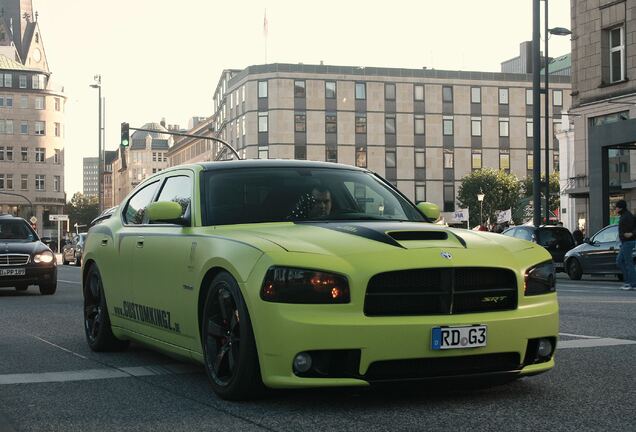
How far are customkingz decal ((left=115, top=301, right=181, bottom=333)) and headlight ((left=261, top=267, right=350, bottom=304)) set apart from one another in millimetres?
1428

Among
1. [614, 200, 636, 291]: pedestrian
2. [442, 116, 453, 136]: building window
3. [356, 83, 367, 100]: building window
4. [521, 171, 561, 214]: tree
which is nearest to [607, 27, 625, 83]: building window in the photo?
[614, 200, 636, 291]: pedestrian

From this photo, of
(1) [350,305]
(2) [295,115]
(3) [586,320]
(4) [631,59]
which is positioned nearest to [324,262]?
(1) [350,305]

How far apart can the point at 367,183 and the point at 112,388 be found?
89.8 inches

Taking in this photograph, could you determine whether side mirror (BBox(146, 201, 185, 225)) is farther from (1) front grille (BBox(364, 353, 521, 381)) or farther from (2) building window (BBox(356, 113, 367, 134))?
(2) building window (BBox(356, 113, 367, 134))

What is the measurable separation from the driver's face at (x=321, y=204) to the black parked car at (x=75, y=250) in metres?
37.2

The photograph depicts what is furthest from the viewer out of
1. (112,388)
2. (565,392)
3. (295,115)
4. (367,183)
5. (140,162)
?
(140,162)

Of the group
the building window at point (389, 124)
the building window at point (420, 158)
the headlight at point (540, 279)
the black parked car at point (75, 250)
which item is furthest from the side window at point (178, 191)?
the building window at point (420, 158)

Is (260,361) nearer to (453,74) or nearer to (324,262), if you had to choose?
(324,262)

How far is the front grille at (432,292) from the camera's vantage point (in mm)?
4957

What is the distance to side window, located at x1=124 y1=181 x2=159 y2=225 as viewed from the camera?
756 centimetres

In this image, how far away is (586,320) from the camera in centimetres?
1037

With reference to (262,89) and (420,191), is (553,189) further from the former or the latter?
(262,89)

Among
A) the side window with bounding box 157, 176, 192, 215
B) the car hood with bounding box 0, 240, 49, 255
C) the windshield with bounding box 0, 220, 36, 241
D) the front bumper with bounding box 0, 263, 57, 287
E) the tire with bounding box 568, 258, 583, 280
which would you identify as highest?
the side window with bounding box 157, 176, 192, 215

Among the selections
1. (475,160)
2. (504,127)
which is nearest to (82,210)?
(475,160)
